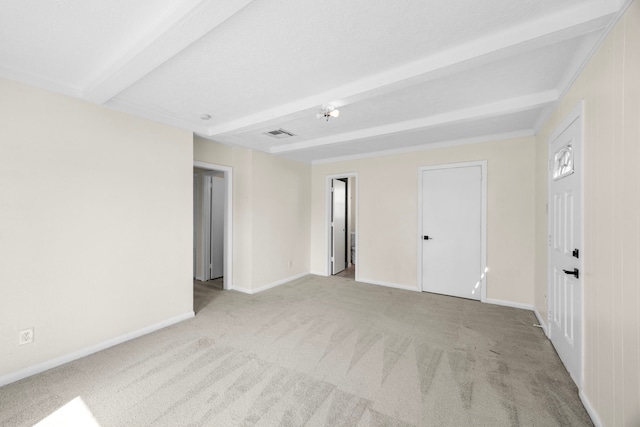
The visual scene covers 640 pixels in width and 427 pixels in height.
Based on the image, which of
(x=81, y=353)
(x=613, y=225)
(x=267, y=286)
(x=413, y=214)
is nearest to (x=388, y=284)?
(x=413, y=214)

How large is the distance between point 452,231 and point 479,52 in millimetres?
2860

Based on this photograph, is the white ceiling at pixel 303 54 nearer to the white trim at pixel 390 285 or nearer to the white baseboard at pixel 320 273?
the white trim at pixel 390 285

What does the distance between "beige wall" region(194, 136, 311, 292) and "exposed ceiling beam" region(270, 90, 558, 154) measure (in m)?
1.08

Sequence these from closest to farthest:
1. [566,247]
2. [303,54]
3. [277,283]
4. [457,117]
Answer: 1. [303,54]
2. [566,247]
3. [457,117]
4. [277,283]

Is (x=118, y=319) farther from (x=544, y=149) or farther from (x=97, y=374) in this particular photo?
(x=544, y=149)

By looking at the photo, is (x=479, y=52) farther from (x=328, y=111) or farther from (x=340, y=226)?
(x=340, y=226)

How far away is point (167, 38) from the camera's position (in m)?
1.49

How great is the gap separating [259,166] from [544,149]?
3.79 m

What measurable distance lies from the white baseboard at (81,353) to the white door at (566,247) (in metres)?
3.79

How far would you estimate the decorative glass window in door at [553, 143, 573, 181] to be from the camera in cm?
209

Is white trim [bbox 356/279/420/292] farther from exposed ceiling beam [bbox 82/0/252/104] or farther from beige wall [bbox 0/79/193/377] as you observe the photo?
exposed ceiling beam [bbox 82/0/252/104]

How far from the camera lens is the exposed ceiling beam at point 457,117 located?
7.88ft

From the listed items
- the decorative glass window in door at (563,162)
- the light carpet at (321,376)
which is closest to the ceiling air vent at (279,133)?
the light carpet at (321,376)

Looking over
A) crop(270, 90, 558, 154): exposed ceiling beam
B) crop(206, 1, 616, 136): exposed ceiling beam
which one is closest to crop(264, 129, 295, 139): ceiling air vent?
crop(270, 90, 558, 154): exposed ceiling beam
